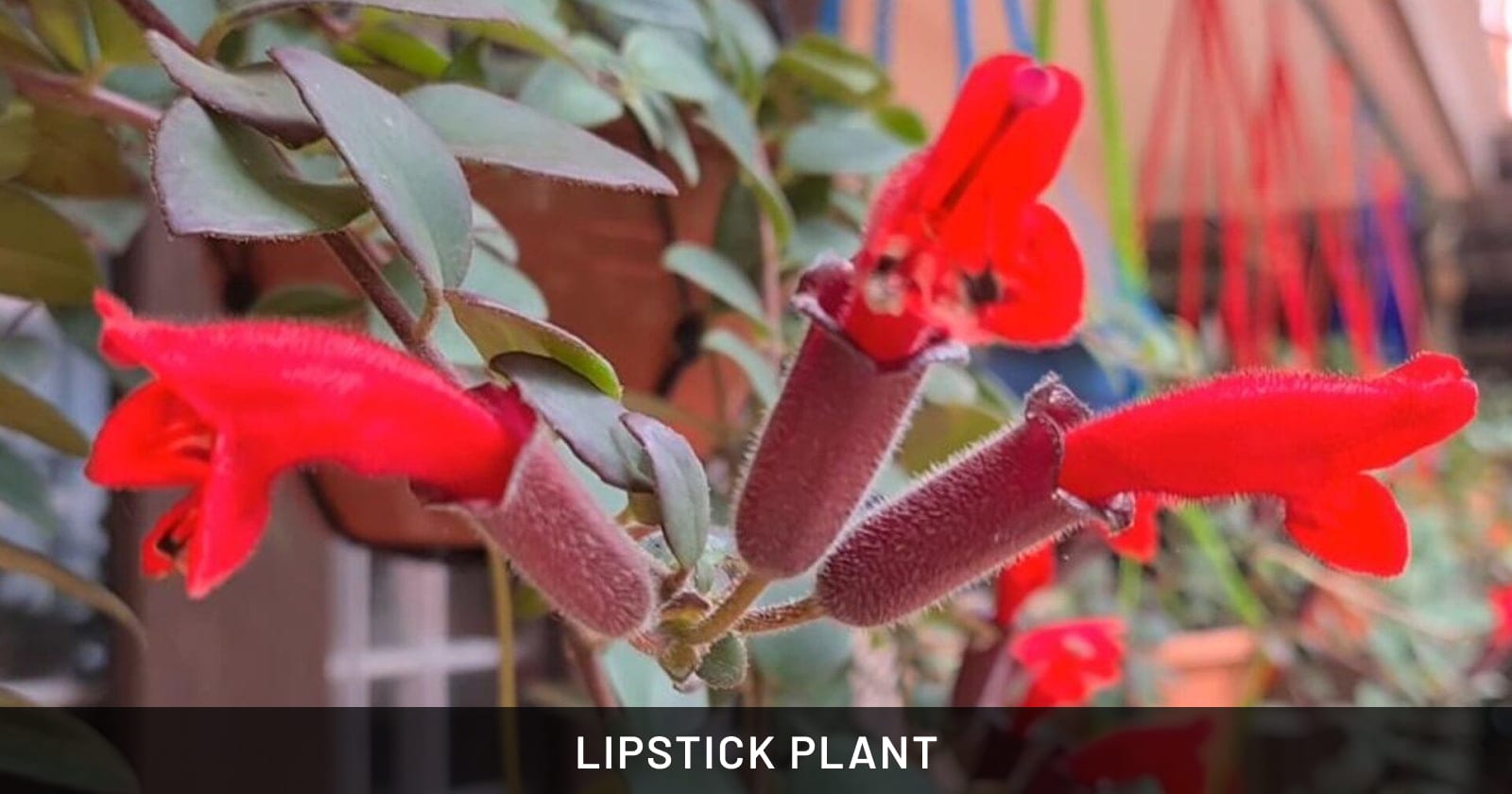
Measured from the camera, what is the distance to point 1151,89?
140cm

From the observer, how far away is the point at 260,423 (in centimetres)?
14

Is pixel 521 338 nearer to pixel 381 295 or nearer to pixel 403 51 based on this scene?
pixel 381 295

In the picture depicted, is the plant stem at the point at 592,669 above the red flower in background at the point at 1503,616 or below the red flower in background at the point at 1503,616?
above

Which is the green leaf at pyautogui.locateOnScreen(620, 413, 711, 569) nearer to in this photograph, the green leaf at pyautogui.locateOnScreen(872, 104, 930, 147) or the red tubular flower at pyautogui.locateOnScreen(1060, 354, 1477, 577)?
the red tubular flower at pyautogui.locateOnScreen(1060, 354, 1477, 577)

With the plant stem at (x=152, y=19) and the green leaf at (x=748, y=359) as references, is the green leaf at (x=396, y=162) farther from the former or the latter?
the green leaf at (x=748, y=359)

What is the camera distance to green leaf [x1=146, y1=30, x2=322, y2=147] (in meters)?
0.18

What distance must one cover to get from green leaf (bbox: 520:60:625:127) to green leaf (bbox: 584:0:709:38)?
1.1 inches

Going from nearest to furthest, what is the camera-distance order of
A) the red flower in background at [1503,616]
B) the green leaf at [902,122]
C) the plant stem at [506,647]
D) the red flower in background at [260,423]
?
the red flower in background at [260,423]
the plant stem at [506,647]
the green leaf at [902,122]
the red flower in background at [1503,616]

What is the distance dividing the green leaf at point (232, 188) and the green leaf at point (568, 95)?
0.42ft

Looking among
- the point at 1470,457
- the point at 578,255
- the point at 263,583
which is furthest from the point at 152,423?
the point at 1470,457

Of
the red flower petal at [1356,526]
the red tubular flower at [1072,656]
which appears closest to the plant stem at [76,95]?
the red flower petal at [1356,526]

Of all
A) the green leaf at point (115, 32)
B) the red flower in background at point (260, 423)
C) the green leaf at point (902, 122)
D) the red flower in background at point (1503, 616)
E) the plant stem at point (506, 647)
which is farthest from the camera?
the red flower in background at point (1503, 616)

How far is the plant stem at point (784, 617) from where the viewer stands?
196mm

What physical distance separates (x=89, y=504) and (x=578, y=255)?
8.1 inches
